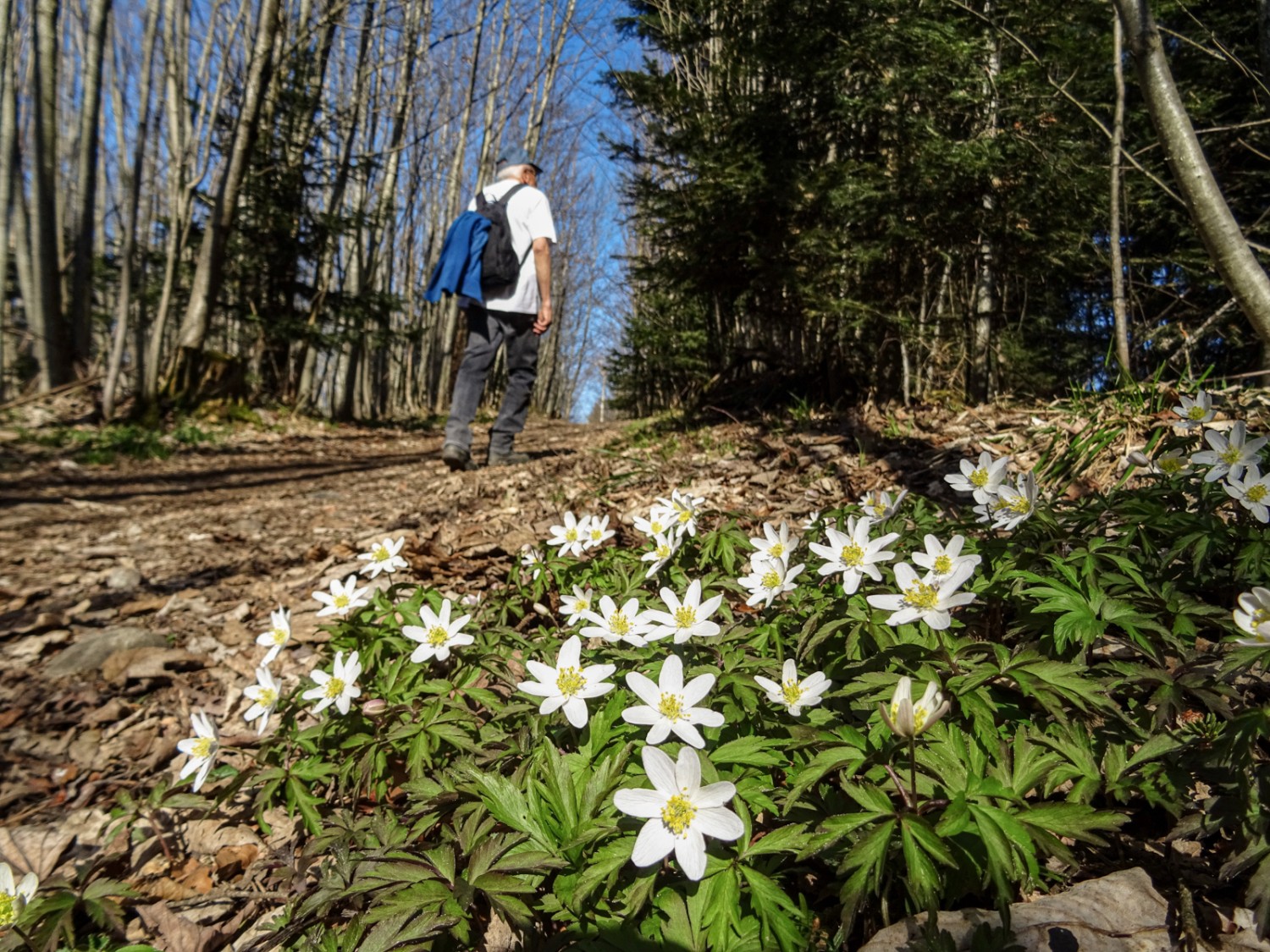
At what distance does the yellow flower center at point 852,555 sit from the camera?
159cm

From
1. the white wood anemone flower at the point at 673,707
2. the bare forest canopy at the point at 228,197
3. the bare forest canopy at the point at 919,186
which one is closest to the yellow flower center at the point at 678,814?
the white wood anemone flower at the point at 673,707

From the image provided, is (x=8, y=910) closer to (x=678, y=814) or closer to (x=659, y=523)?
(x=678, y=814)

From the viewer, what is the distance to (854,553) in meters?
1.60

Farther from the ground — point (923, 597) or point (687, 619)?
point (923, 597)

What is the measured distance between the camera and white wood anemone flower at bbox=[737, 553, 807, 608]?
5.52ft

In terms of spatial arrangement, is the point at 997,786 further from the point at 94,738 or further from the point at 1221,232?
the point at 94,738

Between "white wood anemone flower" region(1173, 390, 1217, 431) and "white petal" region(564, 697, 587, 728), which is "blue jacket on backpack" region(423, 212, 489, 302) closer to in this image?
"white petal" region(564, 697, 587, 728)

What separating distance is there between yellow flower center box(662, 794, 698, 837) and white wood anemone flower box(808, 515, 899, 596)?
0.63m

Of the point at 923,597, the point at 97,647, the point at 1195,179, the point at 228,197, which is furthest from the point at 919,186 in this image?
the point at 228,197

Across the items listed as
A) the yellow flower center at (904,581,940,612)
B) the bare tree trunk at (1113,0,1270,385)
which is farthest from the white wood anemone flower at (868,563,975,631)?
the bare tree trunk at (1113,0,1270,385)

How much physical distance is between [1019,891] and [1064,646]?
459mm

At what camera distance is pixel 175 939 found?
1.50 metres

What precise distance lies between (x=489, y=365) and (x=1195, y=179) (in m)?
4.31

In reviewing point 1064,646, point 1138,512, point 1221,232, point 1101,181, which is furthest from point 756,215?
point 1064,646
